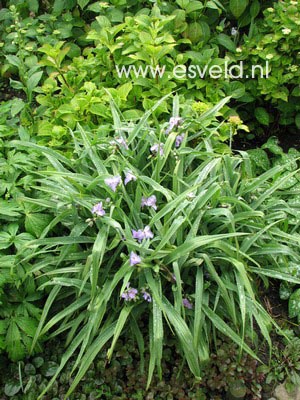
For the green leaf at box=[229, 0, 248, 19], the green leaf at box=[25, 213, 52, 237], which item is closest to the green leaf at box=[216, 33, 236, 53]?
the green leaf at box=[229, 0, 248, 19]

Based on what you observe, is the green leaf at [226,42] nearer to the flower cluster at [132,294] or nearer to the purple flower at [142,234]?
the purple flower at [142,234]

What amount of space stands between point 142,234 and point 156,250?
99mm

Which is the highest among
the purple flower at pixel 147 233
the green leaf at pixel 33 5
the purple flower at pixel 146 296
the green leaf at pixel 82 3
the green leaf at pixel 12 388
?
the green leaf at pixel 82 3

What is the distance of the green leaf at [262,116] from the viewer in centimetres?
329

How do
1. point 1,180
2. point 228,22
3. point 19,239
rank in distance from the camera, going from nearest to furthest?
point 19,239, point 1,180, point 228,22

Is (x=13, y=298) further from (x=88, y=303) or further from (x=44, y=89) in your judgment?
(x=44, y=89)

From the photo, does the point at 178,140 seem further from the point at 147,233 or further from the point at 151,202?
the point at 147,233

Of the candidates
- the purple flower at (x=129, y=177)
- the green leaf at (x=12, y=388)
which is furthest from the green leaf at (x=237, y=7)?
the green leaf at (x=12, y=388)

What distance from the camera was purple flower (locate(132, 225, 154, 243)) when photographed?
206 centimetres

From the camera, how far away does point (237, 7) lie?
10.4 feet


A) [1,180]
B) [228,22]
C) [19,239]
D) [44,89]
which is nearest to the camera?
[19,239]

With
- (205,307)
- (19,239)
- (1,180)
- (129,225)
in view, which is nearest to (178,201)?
(129,225)

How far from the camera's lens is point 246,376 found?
2.32 meters

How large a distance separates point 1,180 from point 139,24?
108cm
